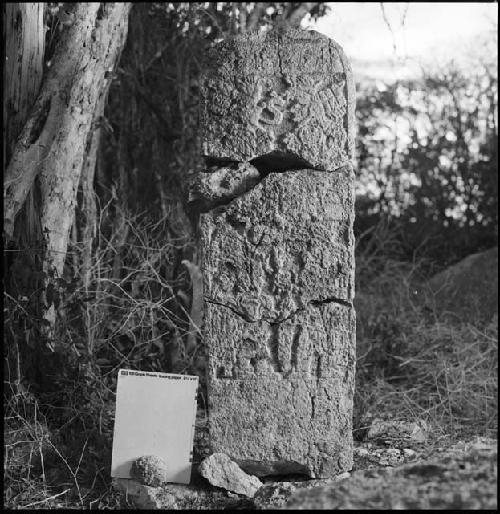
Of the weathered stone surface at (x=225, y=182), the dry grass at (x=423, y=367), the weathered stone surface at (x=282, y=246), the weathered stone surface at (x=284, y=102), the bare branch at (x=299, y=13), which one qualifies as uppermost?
the bare branch at (x=299, y=13)

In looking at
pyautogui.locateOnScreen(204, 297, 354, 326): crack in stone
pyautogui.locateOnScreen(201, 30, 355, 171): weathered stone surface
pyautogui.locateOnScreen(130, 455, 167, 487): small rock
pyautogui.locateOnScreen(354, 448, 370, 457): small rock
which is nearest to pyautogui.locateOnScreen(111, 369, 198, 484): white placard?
pyautogui.locateOnScreen(130, 455, 167, 487): small rock

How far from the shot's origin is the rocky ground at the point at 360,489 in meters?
2.49

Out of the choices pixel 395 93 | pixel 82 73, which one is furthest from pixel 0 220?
pixel 395 93

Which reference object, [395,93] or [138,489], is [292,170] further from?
[395,93]

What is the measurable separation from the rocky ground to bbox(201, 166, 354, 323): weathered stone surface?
653 mm

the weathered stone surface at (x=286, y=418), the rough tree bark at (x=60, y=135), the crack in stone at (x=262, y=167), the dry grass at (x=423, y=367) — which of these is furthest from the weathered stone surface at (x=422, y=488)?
the rough tree bark at (x=60, y=135)

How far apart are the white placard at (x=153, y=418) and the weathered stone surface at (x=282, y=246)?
16.2 inches

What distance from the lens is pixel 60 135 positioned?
448 centimetres

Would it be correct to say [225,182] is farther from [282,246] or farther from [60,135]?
[60,135]

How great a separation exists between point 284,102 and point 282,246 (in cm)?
57

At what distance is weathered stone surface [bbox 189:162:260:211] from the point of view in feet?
11.3

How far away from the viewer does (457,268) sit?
22.0ft

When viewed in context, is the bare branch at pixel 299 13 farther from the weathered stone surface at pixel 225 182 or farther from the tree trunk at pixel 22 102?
the weathered stone surface at pixel 225 182

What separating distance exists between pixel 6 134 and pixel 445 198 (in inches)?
168
